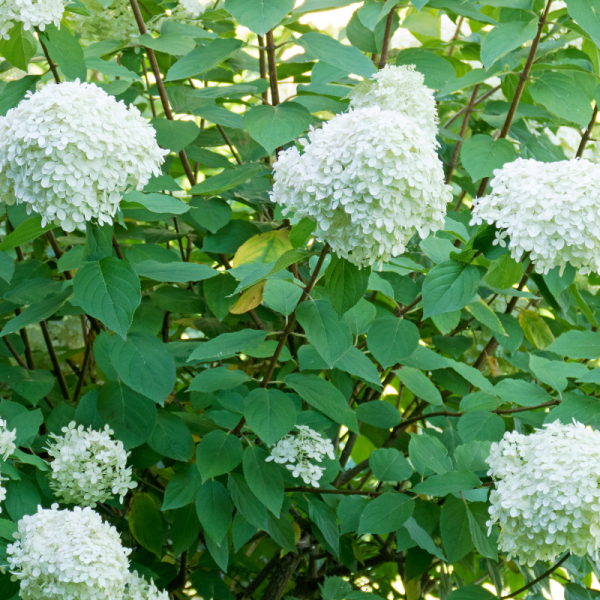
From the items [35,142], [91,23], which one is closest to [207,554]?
[35,142]

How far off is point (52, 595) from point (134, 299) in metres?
0.56

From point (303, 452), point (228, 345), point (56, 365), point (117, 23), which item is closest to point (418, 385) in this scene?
point (303, 452)

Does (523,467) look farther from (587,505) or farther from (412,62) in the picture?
(412,62)

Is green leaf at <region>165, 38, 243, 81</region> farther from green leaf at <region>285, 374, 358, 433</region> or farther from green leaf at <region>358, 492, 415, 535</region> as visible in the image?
green leaf at <region>358, 492, 415, 535</region>

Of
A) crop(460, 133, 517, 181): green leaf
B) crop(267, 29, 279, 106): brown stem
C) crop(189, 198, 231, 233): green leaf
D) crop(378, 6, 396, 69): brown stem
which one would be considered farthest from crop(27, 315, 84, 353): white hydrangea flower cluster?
crop(460, 133, 517, 181): green leaf

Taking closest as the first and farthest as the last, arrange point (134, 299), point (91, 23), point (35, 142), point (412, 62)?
point (35, 142)
point (134, 299)
point (412, 62)
point (91, 23)

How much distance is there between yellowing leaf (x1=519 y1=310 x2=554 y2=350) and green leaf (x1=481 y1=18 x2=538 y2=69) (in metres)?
0.95

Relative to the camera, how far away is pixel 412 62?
1818 millimetres

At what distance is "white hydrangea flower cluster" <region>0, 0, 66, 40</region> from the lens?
134 cm

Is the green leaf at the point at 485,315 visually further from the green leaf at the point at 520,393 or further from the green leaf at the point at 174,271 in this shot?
the green leaf at the point at 174,271

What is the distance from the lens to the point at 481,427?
1563 millimetres

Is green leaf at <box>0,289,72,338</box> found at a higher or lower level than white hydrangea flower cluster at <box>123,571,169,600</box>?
higher

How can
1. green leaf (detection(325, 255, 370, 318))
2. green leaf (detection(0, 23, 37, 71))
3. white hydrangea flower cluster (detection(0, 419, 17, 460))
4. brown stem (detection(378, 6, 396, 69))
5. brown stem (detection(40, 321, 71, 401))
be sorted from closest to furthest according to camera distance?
1. green leaf (detection(325, 255, 370, 318))
2. white hydrangea flower cluster (detection(0, 419, 17, 460))
3. green leaf (detection(0, 23, 37, 71))
4. brown stem (detection(378, 6, 396, 69))
5. brown stem (detection(40, 321, 71, 401))

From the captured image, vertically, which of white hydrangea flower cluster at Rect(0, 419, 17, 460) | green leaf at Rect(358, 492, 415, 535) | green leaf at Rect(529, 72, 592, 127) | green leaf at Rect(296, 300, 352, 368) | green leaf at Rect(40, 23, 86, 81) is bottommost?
green leaf at Rect(358, 492, 415, 535)
